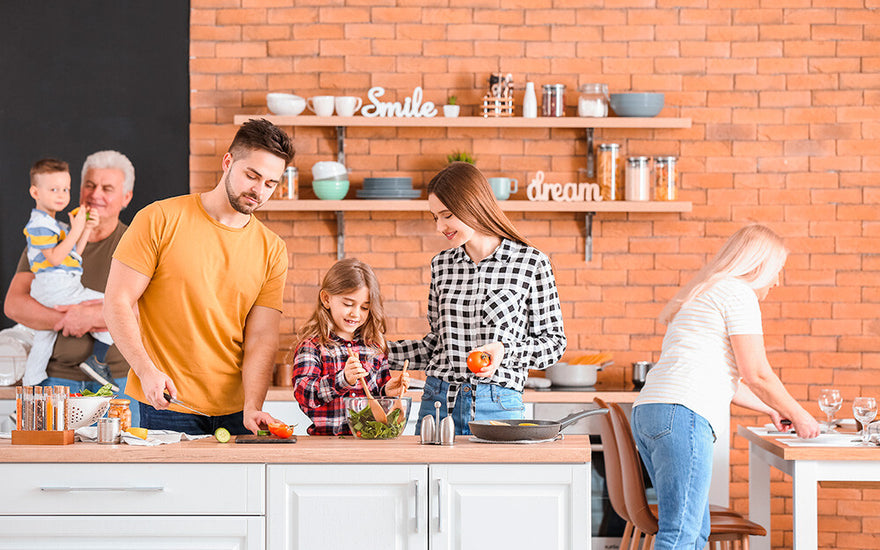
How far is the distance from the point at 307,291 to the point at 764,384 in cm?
261

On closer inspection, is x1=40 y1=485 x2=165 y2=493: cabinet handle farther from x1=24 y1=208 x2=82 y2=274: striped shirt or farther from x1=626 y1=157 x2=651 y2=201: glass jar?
x1=626 y1=157 x2=651 y2=201: glass jar

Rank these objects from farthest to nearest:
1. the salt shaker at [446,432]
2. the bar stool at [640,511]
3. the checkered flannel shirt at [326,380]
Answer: the bar stool at [640,511], the checkered flannel shirt at [326,380], the salt shaker at [446,432]

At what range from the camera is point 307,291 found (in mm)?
4797

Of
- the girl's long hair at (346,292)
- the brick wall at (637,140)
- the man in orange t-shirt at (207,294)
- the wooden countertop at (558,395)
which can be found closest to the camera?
the man in orange t-shirt at (207,294)

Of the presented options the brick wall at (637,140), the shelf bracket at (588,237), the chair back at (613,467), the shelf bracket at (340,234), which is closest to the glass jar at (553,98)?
Result: the brick wall at (637,140)

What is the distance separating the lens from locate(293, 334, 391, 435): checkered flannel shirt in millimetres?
2691

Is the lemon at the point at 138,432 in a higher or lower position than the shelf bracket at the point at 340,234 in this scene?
lower

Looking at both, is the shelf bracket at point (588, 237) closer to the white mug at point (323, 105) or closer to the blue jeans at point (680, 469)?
the white mug at point (323, 105)

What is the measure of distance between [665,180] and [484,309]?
217cm

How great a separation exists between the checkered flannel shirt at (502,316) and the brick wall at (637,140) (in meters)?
1.97

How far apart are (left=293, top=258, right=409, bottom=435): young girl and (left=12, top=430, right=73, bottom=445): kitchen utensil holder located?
65 centimetres

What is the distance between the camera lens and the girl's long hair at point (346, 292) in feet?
Result: 9.18

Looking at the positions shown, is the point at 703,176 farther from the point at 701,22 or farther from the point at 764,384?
the point at 764,384

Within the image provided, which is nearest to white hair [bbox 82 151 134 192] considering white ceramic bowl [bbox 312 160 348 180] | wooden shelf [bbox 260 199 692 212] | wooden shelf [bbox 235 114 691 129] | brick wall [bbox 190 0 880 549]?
brick wall [bbox 190 0 880 549]
